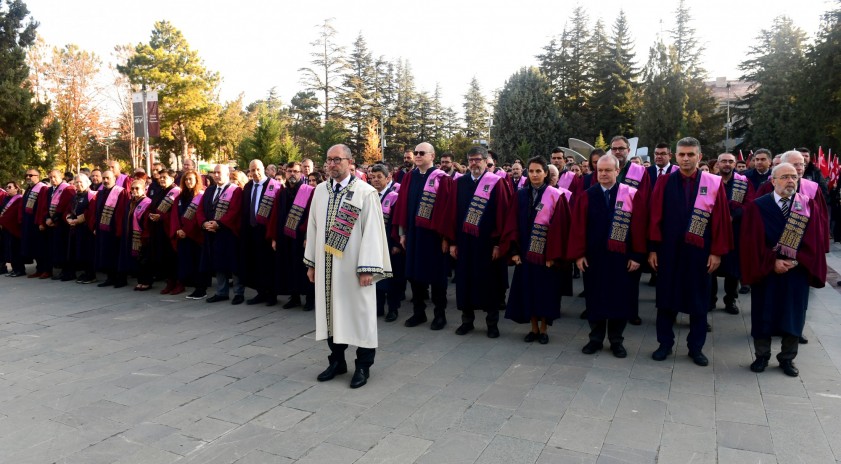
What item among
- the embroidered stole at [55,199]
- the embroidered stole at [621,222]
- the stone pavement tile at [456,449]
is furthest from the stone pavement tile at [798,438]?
the embroidered stole at [55,199]

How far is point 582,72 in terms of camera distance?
5294 centimetres

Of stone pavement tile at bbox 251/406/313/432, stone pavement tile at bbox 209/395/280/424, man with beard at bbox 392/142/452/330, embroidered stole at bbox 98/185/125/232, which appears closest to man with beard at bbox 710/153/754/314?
man with beard at bbox 392/142/452/330

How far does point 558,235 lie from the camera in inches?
239

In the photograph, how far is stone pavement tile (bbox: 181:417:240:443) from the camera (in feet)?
13.3

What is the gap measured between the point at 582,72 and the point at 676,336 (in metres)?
50.6

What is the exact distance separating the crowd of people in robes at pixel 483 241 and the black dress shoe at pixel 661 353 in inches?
0.5

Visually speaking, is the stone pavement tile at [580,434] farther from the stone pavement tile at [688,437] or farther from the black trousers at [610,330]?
the black trousers at [610,330]

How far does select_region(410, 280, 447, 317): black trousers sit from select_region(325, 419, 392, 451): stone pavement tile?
2.92 metres

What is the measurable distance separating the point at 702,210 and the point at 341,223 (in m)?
3.41

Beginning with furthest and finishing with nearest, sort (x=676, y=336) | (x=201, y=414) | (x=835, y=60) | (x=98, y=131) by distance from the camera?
(x=98, y=131) < (x=835, y=60) < (x=676, y=336) < (x=201, y=414)

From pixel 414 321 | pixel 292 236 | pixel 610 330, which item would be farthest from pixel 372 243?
pixel 292 236

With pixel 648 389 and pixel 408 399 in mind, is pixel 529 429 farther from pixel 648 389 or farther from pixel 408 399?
pixel 648 389

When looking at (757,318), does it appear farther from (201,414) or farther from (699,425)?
(201,414)

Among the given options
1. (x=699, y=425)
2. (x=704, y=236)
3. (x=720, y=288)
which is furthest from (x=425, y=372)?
(x=720, y=288)
